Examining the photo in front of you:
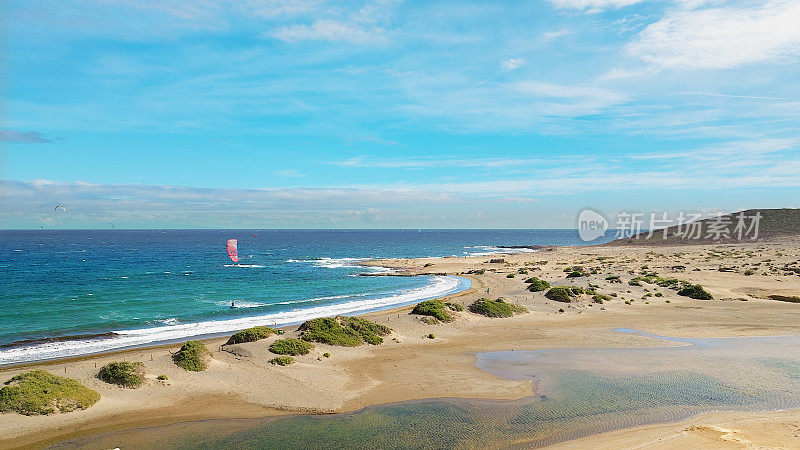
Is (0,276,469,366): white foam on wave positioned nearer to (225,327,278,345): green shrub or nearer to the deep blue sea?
the deep blue sea

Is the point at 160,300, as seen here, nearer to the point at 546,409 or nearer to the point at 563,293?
the point at 563,293

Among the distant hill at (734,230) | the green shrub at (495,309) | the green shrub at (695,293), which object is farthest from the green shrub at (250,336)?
the distant hill at (734,230)

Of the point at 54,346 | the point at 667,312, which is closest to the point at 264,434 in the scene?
the point at 54,346

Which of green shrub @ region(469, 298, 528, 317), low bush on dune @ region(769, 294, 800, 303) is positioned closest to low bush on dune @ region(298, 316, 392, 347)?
green shrub @ region(469, 298, 528, 317)

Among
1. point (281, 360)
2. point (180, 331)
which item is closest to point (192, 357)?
point (281, 360)

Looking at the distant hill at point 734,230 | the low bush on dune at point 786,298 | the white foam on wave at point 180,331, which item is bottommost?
the white foam on wave at point 180,331

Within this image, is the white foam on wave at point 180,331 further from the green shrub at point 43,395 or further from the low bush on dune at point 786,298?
the low bush on dune at point 786,298
